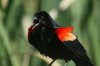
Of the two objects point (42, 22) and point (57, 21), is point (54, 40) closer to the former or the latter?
point (42, 22)

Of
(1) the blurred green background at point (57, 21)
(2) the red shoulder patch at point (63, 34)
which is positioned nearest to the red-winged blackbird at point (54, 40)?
(2) the red shoulder patch at point (63, 34)

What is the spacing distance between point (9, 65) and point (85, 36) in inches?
15.0

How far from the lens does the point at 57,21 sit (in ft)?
5.20

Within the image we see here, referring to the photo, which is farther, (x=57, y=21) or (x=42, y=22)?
(x=57, y=21)

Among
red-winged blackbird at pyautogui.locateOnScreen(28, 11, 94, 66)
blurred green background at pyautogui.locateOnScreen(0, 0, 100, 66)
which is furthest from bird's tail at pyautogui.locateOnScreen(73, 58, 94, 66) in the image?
blurred green background at pyautogui.locateOnScreen(0, 0, 100, 66)

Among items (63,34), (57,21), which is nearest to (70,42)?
(63,34)

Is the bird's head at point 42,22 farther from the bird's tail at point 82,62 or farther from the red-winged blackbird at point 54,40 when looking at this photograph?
the bird's tail at point 82,62

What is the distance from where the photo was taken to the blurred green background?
1491 mm

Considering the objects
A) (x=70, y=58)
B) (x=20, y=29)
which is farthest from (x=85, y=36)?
(x=70, y=58)

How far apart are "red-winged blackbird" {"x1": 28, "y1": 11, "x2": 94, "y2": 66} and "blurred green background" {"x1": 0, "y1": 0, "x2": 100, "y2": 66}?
43 cm

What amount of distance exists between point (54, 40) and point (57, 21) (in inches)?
22.7

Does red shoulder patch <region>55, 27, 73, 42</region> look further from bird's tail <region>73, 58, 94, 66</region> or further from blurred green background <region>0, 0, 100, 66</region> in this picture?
blurred green background <region>0, 0, 100, 66</region>

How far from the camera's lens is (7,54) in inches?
58.1

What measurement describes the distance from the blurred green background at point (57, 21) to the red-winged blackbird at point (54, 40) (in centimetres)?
43
